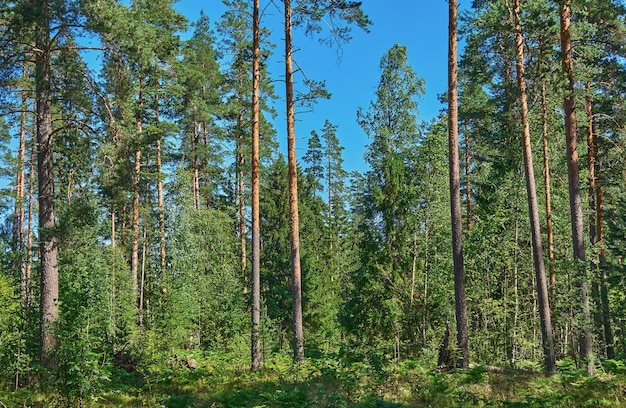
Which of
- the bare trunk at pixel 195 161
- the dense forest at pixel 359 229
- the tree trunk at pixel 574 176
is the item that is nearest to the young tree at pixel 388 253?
the dense forest at pixel 359 229

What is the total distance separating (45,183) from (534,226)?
12342 millimetres

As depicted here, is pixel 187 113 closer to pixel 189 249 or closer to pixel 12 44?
pixel 189 249

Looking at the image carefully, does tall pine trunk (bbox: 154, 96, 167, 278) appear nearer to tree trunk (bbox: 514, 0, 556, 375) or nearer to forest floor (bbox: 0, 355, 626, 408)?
forest floor (bbox: 0, 355, 626, 408)

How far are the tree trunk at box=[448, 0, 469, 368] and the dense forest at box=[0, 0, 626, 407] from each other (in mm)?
49

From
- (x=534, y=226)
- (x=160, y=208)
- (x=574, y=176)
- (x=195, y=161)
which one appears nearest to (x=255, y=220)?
(x=534, y=226)

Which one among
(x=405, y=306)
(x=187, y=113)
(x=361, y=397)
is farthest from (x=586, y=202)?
(x=187, y=113)

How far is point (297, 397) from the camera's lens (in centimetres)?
755

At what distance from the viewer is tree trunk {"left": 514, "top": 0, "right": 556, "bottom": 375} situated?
11852 millimetres

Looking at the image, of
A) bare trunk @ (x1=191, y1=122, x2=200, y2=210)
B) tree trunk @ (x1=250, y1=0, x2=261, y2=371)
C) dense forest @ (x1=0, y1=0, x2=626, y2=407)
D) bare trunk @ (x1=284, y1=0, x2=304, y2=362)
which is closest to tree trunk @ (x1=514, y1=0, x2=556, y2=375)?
dense forest @ (x1=0, y1=0, x2=626, y2=407)

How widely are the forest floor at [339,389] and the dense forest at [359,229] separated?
71 mm

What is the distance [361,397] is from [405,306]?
24.1ft

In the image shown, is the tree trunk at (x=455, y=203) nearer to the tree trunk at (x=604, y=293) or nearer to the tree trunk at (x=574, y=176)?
the tree trunk at (x=574, y=176)

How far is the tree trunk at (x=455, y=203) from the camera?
1100 cm

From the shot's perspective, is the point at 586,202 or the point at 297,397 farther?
the point at 586,202
